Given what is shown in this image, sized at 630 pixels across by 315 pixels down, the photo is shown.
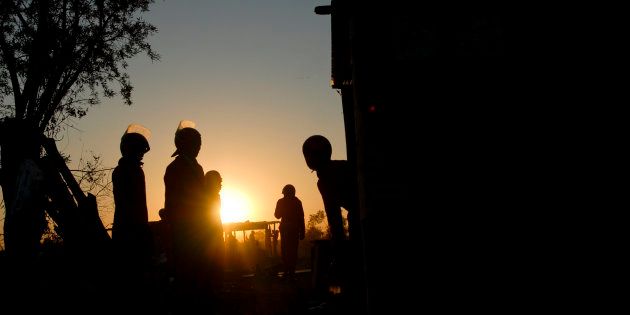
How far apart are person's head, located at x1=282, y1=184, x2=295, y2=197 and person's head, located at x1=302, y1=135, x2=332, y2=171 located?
5.53 metres

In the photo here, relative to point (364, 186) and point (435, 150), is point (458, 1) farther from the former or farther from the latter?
point (364, 186)

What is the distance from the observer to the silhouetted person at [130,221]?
355cm

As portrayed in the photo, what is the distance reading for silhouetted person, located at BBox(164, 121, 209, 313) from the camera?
357 centimetres

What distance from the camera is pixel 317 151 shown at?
380 cm

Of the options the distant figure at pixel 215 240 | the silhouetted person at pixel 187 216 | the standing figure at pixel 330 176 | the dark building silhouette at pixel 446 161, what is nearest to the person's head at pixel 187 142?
the silhouetted person at pixel 187 216

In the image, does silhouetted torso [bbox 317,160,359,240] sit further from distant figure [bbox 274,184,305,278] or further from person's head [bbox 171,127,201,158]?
distant figure [bbox 274,184,305,278]

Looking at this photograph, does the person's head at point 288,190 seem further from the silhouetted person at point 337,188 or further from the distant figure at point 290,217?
the silhouetted person at point 337,188

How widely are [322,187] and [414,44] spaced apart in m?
1.76

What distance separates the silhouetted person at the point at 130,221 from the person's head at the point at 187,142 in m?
0.40

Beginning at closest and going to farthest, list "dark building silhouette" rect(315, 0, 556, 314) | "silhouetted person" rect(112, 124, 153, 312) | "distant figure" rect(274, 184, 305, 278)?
"dark building silhouette" rect(315, 0, 556, 314)
"silhouetted person" rect(112, 124, 153, 312)
"distant figure" rect(274, 184, 305, 278)

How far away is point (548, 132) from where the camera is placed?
234 centimetres

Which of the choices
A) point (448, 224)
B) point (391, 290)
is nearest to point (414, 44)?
point (448, 224)

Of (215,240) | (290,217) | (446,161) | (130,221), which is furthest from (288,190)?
(446,161)

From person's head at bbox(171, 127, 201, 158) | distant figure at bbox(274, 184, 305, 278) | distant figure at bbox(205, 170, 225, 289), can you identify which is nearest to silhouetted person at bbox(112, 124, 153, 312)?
person's head at bbox(171, 127, 201, 158)
